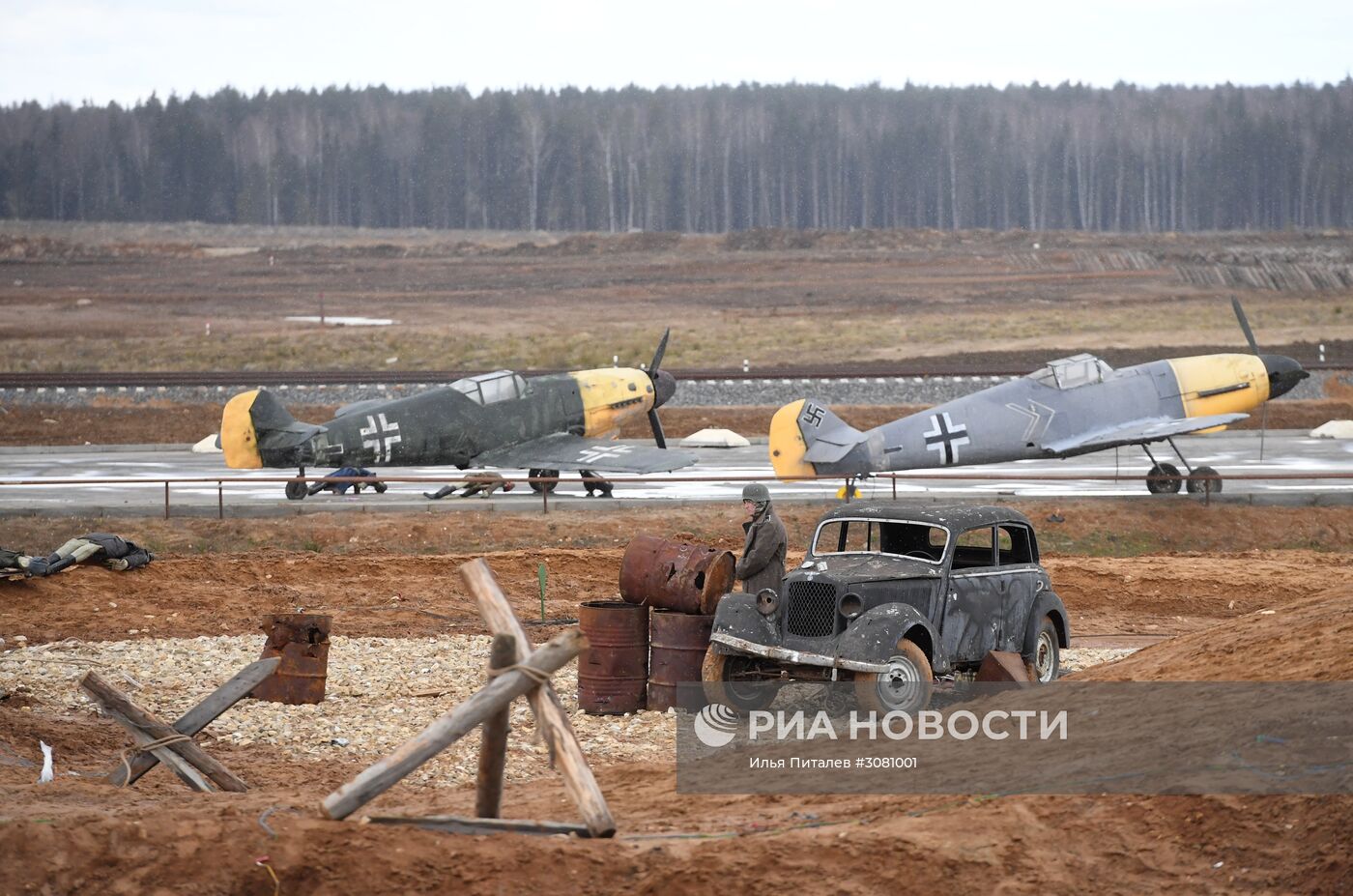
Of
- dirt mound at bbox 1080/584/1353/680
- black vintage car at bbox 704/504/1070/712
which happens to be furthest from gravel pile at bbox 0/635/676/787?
dirt mound at bbox 1080/584/1353/680

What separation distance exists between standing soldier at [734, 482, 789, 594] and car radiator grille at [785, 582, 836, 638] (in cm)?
48

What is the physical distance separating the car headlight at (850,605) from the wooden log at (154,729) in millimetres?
4837

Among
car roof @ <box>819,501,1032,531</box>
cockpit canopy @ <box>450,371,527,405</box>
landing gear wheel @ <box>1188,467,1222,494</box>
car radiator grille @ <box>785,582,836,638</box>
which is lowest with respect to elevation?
landing gear wheel @ <box>1188,467,1222,494</box>

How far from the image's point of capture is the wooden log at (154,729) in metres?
9.12

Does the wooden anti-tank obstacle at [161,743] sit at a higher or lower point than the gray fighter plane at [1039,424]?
lower

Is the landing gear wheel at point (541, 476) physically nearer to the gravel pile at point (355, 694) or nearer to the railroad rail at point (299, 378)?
the gravel pile at point (355, 694)

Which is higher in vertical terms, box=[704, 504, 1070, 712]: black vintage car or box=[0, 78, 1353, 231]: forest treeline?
box=[0, 78, 1353, 231]: forest treeline

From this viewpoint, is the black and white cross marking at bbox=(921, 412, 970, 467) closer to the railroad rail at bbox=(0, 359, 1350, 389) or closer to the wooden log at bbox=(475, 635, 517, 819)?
the railroad rail at bbox=(0, 359, 1350, 389)

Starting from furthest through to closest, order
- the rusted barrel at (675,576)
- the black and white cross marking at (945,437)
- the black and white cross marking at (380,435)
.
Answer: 1. the black and white cross marking at (945,437)
2. the black and white cross marking at (380,435)
3. the rusted barrel at (675,576)

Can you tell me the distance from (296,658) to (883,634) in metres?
5.24

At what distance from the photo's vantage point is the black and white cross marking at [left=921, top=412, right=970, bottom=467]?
25.0 m

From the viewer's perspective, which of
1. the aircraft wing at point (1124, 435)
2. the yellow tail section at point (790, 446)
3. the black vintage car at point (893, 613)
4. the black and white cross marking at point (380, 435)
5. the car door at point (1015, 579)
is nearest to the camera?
the black vintage car at point (893, 613)

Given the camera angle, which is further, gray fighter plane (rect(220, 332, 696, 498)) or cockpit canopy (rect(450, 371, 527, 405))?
cockpit canopy (rect(450, 371, 527, 405))

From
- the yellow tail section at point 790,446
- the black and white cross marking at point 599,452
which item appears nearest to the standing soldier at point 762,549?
the yellow tail section at point 790,446
